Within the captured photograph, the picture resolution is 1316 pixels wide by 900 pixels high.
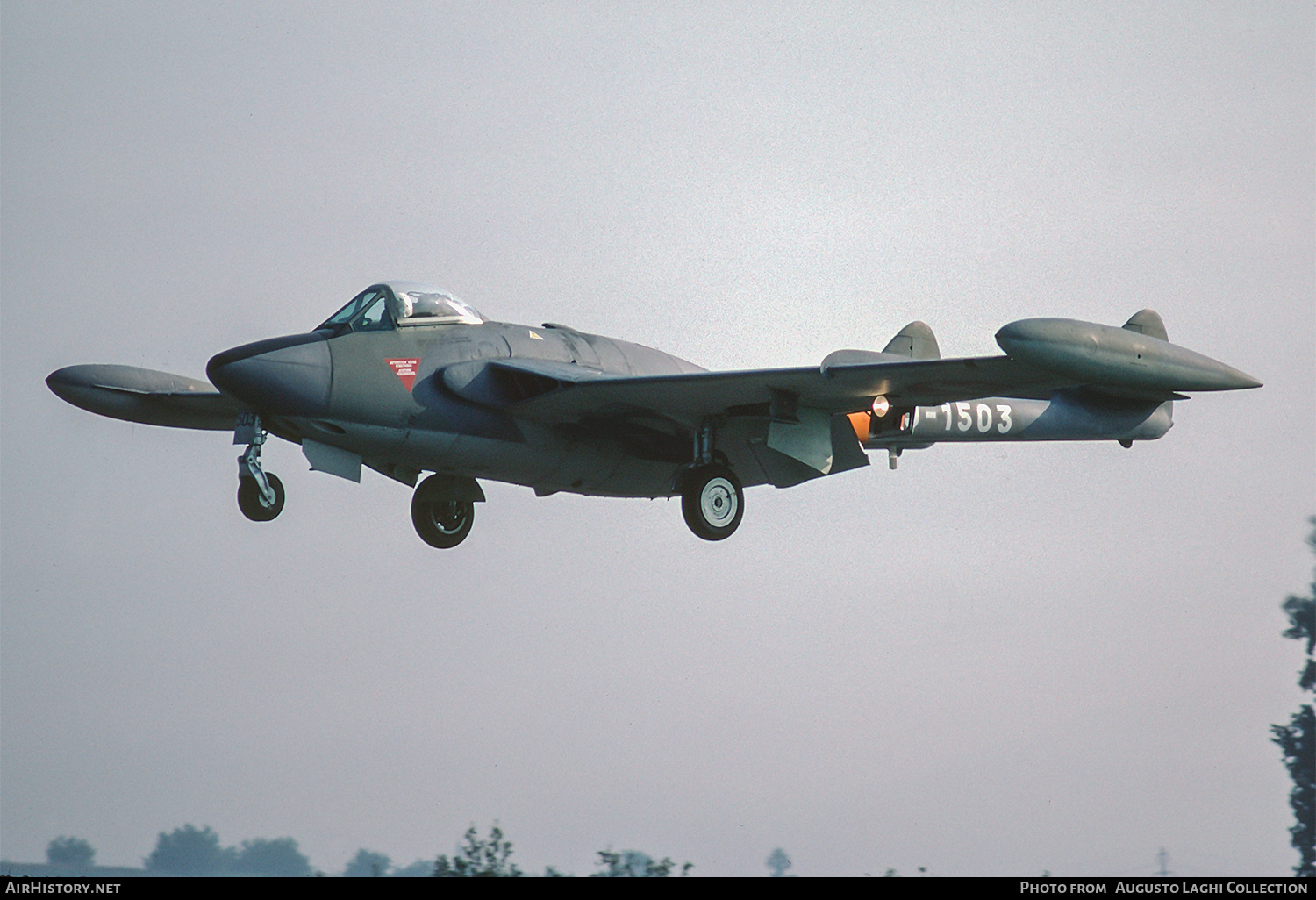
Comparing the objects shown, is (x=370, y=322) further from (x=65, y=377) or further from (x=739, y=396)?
(x=65, y=377)

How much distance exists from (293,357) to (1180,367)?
9.34 metres

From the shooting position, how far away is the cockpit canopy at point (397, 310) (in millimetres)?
16250

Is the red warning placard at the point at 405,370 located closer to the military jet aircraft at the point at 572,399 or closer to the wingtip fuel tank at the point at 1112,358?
the military jet aircraft at the point at 572,399

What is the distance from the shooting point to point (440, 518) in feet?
60.7

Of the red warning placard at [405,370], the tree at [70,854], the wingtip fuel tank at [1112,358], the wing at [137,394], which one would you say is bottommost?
the tree at [70,854]

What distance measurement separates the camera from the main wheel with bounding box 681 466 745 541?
17.6 meters

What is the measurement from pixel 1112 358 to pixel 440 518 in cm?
880

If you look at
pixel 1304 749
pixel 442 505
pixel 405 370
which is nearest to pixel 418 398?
pixel 405 370

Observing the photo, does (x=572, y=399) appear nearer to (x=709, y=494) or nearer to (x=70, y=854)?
(x=709, y=494)

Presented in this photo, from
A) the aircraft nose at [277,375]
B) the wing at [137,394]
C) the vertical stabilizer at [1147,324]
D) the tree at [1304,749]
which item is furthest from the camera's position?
the tree at [1304,749]

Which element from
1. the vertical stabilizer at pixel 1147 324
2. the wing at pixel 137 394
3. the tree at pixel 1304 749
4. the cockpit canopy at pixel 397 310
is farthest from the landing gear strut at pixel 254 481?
the tree at pixel 1304 749

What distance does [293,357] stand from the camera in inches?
608

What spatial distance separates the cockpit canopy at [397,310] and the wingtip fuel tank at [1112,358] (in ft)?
21.5

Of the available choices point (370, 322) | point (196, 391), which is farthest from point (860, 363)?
point (196, 391)
